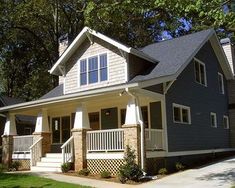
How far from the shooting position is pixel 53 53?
40656 mm

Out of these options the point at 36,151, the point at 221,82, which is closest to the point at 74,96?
the point at 36,151

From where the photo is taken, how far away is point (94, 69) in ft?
66.9

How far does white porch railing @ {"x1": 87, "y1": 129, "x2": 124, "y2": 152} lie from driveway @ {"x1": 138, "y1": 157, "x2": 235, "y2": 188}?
2.64 meters

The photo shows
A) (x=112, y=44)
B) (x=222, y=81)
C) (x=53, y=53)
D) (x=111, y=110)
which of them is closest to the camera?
(x=112, y=44)

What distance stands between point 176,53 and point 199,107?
343 centimetres

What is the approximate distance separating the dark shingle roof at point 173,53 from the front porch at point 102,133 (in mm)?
1340

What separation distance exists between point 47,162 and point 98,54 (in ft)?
20.0

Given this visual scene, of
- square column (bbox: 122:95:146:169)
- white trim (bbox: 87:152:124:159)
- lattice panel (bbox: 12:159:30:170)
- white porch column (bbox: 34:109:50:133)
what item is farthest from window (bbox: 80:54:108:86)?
lattice panel (bbox: 12:159:30:170)

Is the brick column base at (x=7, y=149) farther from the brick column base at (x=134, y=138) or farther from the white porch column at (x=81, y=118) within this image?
the brick column base at (x=134, y=138)

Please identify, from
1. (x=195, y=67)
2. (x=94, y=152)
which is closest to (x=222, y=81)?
(x=195, y=67)

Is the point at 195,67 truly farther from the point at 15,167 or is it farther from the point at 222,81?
the point at 15,167

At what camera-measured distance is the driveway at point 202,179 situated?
43.8ft

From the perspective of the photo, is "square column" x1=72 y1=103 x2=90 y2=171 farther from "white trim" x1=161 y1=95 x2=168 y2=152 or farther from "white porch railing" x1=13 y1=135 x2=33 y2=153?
"white porch railing" x1=13 y1=135 x2=33 y2=153

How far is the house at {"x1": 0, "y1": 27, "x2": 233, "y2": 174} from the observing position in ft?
55.0
